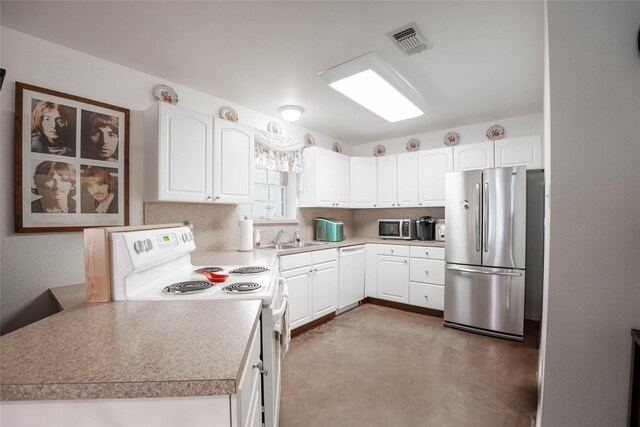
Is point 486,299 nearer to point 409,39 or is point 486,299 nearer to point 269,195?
point 409,39

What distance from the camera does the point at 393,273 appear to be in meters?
3.67

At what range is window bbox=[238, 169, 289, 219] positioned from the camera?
3381 mm

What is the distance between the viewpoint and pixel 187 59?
2.10m

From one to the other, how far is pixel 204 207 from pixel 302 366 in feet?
5.41

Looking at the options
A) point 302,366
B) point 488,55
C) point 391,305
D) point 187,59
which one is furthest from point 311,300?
point 488,55

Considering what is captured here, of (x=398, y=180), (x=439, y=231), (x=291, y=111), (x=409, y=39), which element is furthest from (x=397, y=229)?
(x=409, y=39)

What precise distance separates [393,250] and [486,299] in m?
1.15

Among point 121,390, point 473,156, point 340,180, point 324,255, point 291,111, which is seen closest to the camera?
point 121,390

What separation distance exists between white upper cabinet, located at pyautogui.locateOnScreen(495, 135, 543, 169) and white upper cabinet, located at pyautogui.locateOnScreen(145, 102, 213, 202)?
3051 mm

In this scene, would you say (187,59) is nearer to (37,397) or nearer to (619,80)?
(37,397)

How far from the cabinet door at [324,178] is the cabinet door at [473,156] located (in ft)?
5.08

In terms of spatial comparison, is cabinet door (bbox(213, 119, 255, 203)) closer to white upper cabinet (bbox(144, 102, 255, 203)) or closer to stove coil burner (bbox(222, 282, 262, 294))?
white upper cabinet (bbox(144, 102, 255, 203))

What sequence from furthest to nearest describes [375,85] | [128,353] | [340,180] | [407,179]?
1. [340,180]
2. [407,179]
3. [375,85]
4. [128,353]

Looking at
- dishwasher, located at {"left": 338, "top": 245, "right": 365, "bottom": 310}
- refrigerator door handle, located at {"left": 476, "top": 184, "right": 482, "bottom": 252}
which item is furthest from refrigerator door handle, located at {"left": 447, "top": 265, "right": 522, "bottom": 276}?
dishwasher, located at {"left": 338, "top": 245, "right": 365, "bottom": 310}
